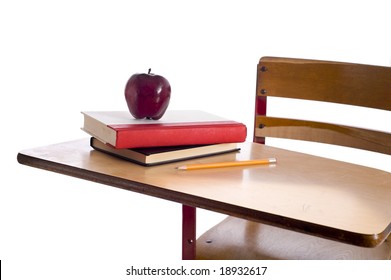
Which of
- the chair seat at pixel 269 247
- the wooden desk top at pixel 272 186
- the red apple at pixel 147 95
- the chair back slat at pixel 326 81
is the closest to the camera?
the wooden desk top at pixel 272 186

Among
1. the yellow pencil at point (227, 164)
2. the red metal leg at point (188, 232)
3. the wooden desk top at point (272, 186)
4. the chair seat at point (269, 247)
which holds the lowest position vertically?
the chair seat at point (269, 247)

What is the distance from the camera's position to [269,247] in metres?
2.14

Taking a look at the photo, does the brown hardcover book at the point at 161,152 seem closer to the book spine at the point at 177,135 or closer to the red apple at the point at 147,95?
the book spine at the point at 177,135

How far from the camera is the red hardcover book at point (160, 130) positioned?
1858mm

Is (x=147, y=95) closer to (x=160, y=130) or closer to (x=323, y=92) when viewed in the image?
(x=160, y=130)

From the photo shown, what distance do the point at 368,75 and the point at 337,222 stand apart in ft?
3.28

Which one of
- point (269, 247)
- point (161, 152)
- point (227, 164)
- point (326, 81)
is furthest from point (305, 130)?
point (161, 152)

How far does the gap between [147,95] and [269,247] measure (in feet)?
2.01

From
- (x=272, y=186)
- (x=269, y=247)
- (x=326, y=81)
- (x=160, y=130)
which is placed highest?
(x=326, y=81)

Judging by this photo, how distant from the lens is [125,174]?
176 cm

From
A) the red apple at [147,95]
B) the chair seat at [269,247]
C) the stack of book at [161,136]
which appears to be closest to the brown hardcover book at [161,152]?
the stack of book at [161,136]

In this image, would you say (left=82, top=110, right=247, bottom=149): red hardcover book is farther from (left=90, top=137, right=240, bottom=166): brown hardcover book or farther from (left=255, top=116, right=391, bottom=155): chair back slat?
(left=255, top=116, right=391, bottom=155): chair back slat

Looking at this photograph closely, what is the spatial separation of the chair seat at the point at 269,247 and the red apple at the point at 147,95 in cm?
46

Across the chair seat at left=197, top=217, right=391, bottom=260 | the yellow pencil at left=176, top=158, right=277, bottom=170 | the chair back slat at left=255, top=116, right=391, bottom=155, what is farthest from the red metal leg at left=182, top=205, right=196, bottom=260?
the chair back slat at left=255, top=116, right=391, bottom=155
